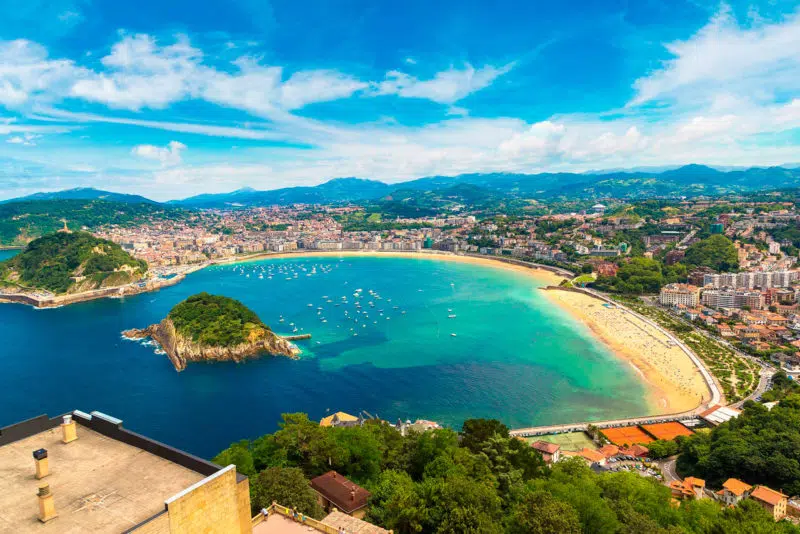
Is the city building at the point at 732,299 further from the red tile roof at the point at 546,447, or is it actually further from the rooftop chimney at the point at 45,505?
the rooftop chimney at the point at 45,505

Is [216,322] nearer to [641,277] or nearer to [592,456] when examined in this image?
[592,456]

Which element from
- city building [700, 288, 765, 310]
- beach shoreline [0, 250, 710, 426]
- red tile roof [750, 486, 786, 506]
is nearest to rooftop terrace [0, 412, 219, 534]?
red tile roof [750, 486, 786, 506]

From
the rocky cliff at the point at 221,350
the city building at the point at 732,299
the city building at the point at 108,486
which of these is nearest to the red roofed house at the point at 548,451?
the city building at the point at 108,486

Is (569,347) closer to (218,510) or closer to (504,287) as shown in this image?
(504,287)

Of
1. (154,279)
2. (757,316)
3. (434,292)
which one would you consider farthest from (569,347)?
(154,279)

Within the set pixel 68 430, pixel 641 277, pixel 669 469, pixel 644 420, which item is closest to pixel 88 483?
pixel 68 430

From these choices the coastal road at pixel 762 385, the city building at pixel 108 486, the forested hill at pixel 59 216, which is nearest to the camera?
the city building at pixel 108 486
